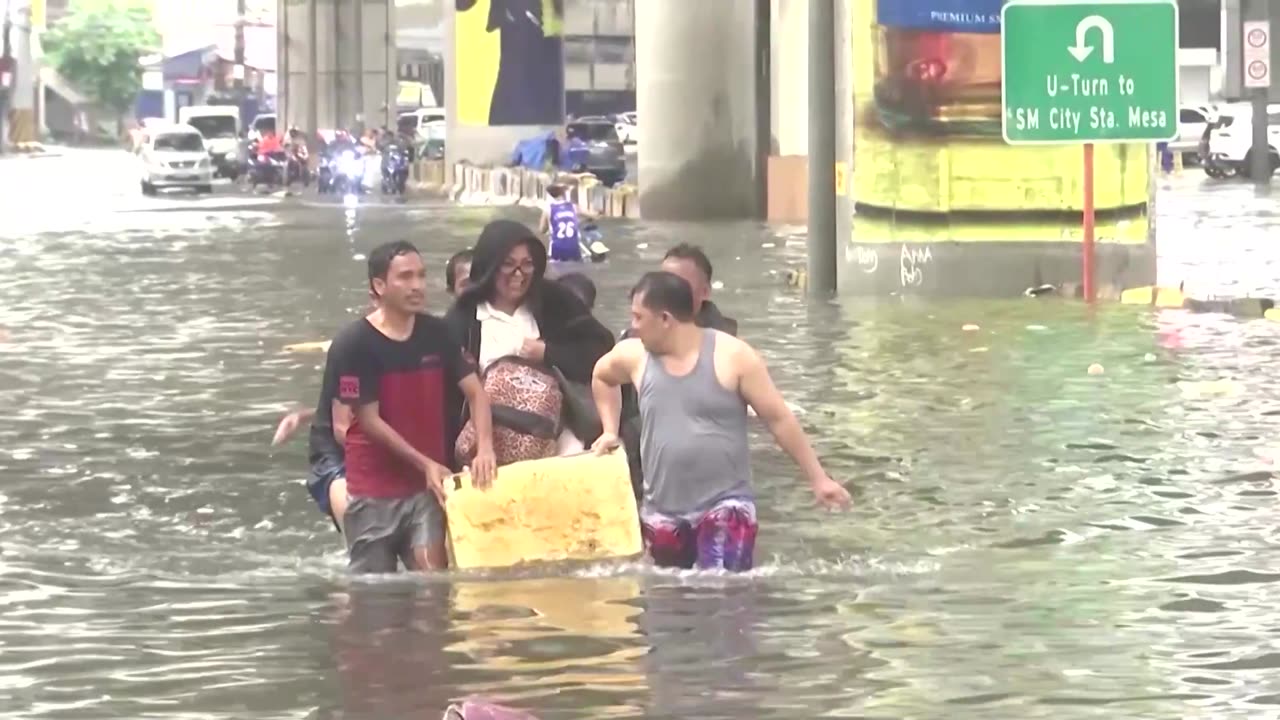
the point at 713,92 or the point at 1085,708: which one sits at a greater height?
the point at 713,92

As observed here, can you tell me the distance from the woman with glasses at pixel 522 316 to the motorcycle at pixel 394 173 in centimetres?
5119

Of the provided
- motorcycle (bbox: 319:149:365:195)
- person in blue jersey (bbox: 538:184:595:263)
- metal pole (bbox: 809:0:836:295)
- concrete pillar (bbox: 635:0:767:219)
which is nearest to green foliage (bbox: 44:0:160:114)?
motorcycle (bbox: 319:149:365:195)

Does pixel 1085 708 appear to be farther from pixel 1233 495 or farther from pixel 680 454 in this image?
pixel 1233 495

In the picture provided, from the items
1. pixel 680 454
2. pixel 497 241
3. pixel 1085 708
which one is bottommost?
pixel 1085 708

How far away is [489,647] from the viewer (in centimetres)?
931

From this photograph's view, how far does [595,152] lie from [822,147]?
35.0m

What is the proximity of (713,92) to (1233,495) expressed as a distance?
3353 centimetres

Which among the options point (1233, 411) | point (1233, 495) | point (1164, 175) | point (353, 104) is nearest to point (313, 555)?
point (1233, 495)

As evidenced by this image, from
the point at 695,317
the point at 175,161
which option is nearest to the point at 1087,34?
the point at 695,317

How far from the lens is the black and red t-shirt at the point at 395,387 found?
32.2 feet

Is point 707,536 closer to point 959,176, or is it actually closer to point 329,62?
point 959,176

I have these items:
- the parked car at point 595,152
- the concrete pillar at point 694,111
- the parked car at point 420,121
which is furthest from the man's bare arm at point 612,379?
the parked car at point 420,121

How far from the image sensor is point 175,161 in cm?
6394

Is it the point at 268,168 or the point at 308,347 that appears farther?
the point at 268,168
